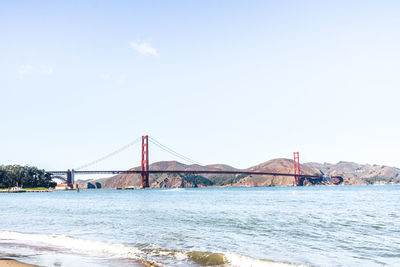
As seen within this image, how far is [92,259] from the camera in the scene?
11.4m

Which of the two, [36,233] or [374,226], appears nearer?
[36,233]

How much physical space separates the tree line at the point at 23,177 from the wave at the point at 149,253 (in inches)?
5566

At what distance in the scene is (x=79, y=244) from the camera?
47.6 feet

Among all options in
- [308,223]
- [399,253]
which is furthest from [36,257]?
[308,223]

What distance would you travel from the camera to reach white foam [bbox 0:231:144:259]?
41.8 feet

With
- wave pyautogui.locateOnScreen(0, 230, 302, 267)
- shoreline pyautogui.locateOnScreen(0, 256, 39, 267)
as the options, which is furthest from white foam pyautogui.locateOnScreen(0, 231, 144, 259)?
shoreline pyautogui.locateOnScreen(0, 256, 39, 267)

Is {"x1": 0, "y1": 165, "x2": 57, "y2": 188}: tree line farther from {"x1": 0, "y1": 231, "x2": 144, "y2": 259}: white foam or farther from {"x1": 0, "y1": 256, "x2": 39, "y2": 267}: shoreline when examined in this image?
{"x1": 0, "y1": 256, "x2": 39, "y2": 267}: shoreline

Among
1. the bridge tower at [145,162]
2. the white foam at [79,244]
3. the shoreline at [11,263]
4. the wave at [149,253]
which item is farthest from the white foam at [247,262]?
the bridge tower at [145,162]

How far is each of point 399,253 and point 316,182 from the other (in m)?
195

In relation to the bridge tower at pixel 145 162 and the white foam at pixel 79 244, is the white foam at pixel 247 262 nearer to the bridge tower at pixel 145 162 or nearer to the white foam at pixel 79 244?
the white foam at pixel 79 244

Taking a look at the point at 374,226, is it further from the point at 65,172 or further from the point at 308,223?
the point at 65,172

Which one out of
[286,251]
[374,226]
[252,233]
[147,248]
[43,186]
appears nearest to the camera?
[286,251]

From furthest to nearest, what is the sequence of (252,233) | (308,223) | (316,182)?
1. (316,182)
2. (308,223)
3. (252,233)

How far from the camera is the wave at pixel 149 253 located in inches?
436
